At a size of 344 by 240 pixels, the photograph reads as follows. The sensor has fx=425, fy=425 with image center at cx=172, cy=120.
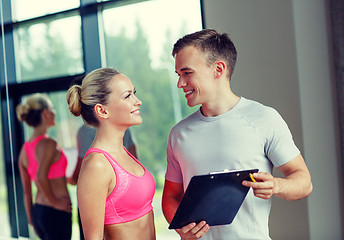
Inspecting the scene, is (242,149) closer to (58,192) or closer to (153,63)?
(153,63)

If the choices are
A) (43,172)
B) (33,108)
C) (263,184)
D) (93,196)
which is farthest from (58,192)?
(263,184)

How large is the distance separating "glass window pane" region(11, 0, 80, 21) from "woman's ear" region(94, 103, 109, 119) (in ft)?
6.17

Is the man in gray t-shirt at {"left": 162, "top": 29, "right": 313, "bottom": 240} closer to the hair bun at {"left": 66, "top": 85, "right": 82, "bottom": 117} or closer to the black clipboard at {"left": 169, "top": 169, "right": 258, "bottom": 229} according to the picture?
the black clipboard at {"left": 169, "top": 169, "right": 258, "bottom": 229}

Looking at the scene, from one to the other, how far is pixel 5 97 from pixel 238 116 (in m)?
2.31

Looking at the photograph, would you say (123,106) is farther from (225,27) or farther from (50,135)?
(50,135)

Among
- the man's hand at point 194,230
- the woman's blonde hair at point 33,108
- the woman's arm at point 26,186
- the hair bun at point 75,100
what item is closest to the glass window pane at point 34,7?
the woman's blonde hair at point 33,108

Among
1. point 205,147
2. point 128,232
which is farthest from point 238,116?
point 128,232

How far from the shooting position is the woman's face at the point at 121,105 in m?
1.71

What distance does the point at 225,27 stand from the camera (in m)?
2.54

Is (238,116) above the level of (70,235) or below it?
above

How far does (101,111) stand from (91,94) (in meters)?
0.08

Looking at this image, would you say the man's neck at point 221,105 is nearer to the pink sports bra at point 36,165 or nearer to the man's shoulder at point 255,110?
the man's shoulder at point 255,110

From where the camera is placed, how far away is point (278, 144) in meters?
1.61

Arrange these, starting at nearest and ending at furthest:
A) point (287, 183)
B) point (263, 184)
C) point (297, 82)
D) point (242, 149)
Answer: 1. point (263, 184)
2. point (287, 183)
3. point (242, 149)
4. point (297, 82)
